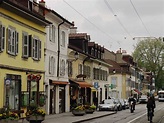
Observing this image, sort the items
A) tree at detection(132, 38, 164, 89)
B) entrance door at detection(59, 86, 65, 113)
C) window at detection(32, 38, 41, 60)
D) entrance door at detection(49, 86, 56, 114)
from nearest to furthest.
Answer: window at detection(32, 38, 41, 60)
entrance door at detection(49, 86, 56, 114)
entrance door at detection(59, 86, 65, 113)
tree at detection(132, 38, 164, 89)

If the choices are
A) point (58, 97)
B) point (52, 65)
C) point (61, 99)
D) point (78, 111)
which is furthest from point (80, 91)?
point (78, 111)

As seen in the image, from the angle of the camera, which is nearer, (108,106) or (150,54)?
(108,106)

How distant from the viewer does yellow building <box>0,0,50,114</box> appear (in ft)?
86.5

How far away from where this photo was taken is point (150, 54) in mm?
107500

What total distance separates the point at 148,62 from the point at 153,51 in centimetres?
353

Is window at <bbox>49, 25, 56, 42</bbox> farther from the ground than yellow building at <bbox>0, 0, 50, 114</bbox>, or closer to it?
farther from the ground

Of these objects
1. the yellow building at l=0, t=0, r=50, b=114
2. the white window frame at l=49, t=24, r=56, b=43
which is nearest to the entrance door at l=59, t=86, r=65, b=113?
the white window frame at l=49, t=24, r=56, b=43

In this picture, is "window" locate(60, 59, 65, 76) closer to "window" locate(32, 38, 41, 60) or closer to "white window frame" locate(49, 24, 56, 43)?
"white window frame" locate(49, 24, 56, 43)

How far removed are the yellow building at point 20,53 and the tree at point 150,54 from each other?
2903 inches

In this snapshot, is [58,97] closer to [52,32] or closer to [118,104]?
[52,32]

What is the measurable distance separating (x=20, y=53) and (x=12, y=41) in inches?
76.0

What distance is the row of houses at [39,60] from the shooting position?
2703 cm

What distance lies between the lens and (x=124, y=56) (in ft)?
332

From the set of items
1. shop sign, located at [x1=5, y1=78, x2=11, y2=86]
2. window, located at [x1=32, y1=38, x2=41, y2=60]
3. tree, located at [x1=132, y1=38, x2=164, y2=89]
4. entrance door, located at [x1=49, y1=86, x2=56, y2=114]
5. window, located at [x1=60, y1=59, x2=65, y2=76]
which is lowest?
entrance door, located at [x1=49, y1=86, x2=56, y2=114]
